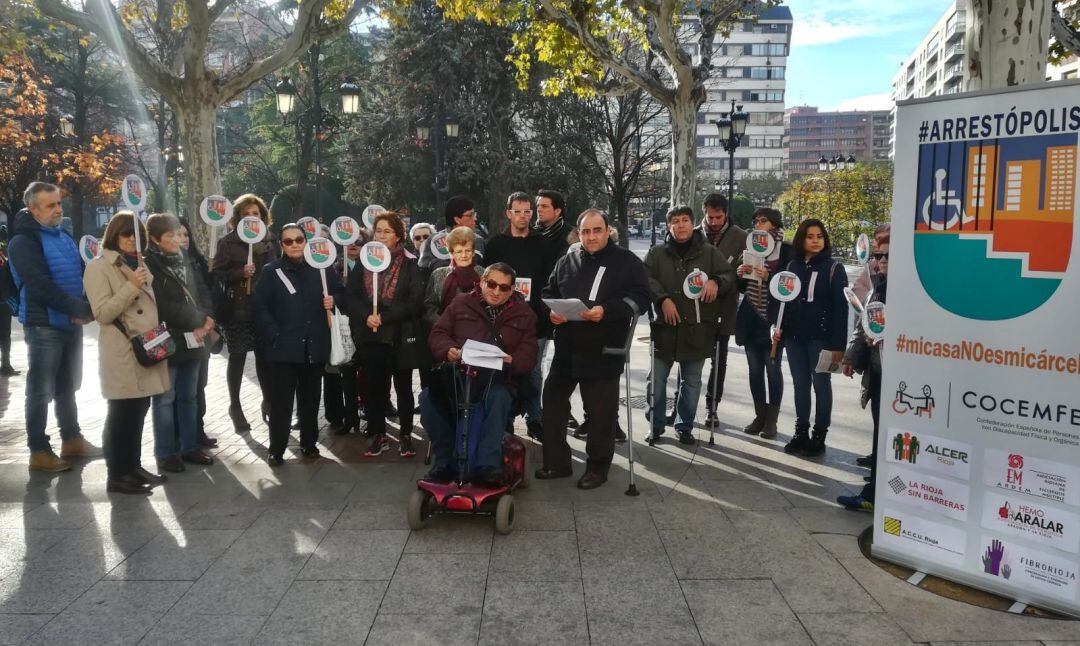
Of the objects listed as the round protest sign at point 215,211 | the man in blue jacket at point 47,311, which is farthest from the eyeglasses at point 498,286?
the round protest sign at point 215,211

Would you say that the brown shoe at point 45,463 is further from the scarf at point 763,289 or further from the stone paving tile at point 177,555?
the scarf at point 763,289

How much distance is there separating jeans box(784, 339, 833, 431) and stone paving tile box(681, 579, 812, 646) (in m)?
2.86

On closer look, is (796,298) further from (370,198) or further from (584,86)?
(370,198)

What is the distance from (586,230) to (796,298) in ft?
6.88

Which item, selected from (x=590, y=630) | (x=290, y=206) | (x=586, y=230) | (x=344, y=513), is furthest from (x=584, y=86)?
(x=290, y=206)

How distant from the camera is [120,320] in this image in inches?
223

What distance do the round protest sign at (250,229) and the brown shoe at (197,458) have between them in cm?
182

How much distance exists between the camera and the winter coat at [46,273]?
5.99m

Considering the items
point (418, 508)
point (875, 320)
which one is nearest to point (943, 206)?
point (875, 320)

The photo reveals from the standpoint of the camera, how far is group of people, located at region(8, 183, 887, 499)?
18.3ft

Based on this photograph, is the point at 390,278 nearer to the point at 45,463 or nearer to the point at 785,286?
the point at 45,463

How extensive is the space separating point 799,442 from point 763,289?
4.48ft

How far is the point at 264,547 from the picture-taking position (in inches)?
191

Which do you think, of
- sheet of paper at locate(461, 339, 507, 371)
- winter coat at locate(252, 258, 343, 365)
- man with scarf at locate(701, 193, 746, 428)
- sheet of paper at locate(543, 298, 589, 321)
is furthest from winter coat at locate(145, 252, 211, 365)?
man with scarf at locate(701, 193, 746, 428)
